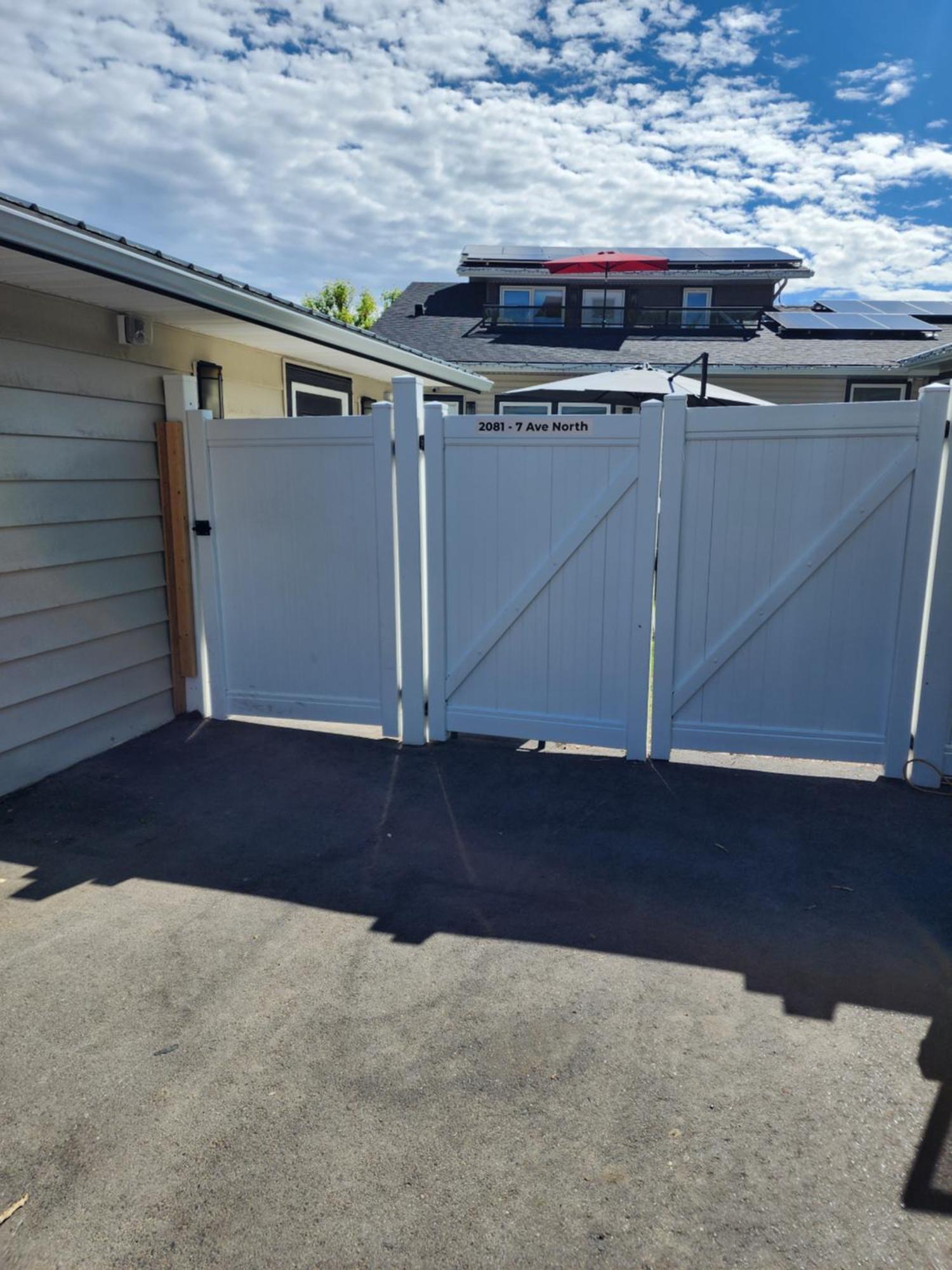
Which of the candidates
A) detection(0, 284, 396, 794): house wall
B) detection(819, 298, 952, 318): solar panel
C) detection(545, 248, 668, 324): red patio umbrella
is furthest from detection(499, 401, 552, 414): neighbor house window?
detection(0, 284, 396, 794): house wall

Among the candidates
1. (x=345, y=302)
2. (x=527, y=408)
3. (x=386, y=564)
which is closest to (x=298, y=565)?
(x=386, y=564)

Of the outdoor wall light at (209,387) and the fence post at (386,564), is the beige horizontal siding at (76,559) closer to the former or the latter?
the outdoor wall light at (209,387)

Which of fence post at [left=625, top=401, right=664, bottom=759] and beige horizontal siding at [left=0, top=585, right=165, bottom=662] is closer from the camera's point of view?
beige horizontal siding at [left=0, top=585, right=165, bottom=662]

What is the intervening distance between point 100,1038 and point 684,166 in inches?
547

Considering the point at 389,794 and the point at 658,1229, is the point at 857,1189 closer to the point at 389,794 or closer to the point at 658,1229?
the point at 658,1229

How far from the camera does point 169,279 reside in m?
4.07

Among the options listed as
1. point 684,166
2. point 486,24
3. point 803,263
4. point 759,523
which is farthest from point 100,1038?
point 803,263

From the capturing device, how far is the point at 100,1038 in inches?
93.0

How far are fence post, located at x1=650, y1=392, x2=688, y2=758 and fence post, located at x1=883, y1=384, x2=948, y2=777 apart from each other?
1260mm

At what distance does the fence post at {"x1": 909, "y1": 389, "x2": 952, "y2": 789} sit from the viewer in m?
4.11

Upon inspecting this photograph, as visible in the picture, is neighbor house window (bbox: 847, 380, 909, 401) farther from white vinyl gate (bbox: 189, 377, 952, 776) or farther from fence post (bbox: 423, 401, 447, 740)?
fence post (bbox: 423, 401, 447, 740)

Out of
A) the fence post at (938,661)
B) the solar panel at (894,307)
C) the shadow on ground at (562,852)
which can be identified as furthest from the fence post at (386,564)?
the solar panel at (894,307)

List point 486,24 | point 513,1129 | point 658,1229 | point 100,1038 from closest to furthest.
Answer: point 658,1229
point 513,1129
point 100,1038
point 486,24

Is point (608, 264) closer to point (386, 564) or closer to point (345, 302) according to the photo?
point (386, 564)
